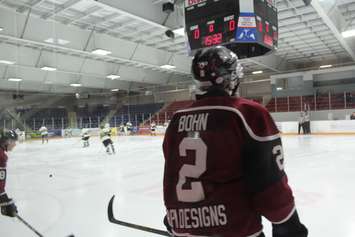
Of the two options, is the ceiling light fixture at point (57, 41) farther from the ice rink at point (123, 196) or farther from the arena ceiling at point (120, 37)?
the ice rink at point (123, 196)

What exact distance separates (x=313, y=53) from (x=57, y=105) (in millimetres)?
18384

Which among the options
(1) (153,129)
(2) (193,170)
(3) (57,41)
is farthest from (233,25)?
(1) (153,129)

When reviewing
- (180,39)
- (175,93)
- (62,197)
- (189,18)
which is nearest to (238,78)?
(62,197)

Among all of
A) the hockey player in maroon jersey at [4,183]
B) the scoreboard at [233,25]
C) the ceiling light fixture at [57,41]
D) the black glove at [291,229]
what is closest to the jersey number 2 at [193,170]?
the black glove at [291,229]

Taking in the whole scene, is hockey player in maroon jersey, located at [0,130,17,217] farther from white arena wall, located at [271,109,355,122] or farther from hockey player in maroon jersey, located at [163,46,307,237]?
white arena wall, located at [271,109,355,122]

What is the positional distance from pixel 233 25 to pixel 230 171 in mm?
4069

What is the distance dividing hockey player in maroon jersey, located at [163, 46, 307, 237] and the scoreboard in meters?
3.79

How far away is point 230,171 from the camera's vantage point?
905mm

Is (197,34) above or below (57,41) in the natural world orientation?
below

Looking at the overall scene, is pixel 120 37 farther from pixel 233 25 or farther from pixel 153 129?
pixel 153 129

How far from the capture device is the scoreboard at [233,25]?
4.60 metres

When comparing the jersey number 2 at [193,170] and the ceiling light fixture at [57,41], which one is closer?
the jersey number 2 at [193,170]

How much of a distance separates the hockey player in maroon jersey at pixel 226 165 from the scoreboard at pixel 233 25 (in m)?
3.79

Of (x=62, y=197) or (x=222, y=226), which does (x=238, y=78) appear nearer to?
(x=222, y=226)
